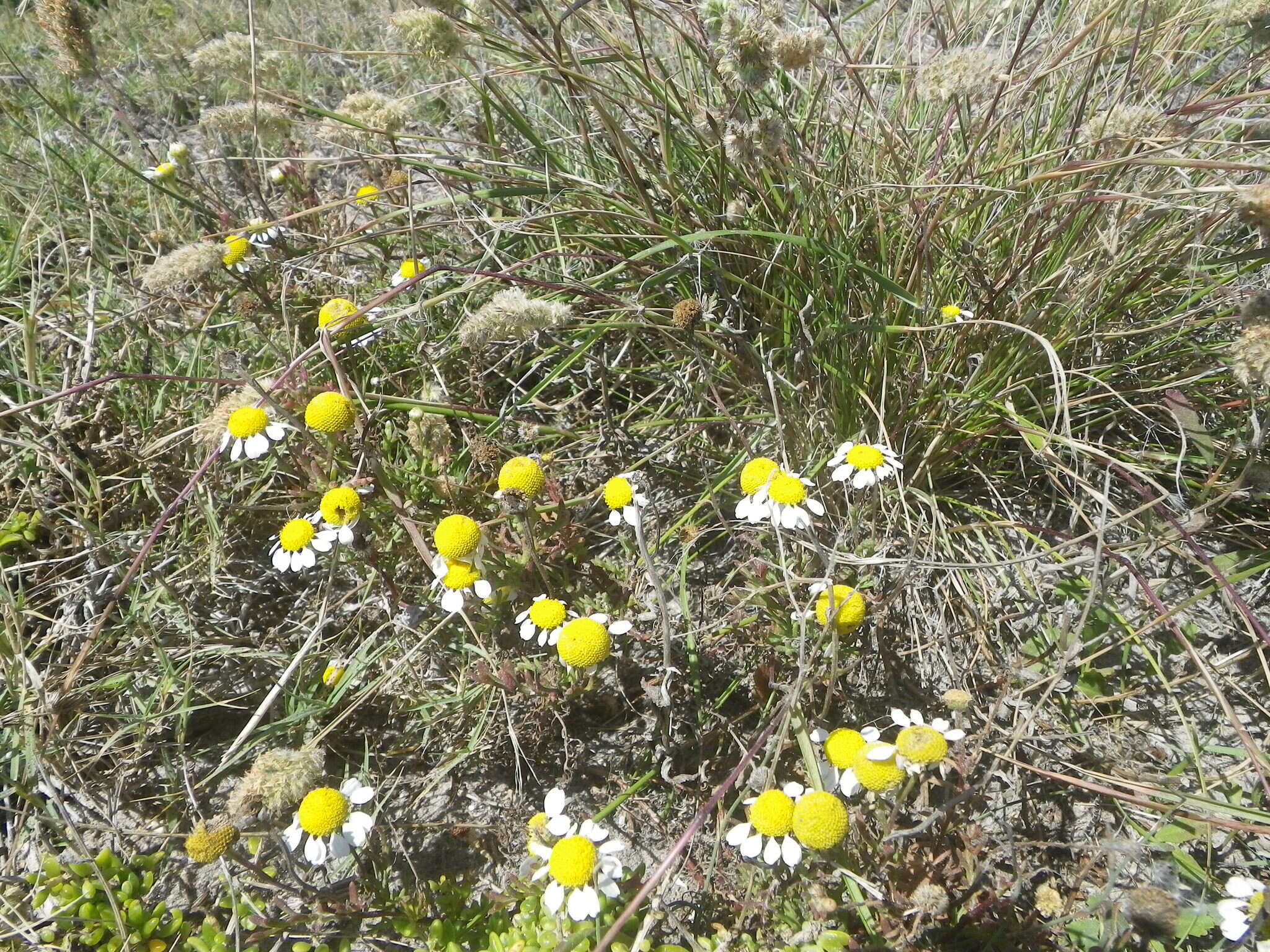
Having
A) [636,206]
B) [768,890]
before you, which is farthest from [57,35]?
[768,890]

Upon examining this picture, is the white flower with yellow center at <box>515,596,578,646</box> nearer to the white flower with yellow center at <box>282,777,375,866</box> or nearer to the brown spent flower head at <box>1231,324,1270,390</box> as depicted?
the white flower with yellow center at <box>282,777,375,866</box>

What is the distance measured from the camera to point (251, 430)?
1686 millimetres

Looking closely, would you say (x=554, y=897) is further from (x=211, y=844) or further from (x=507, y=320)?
(x=507, y=320)

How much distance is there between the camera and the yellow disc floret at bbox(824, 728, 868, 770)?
4.33ft

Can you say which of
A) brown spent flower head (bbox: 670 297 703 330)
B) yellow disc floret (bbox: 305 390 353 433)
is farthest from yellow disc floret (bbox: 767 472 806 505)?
yellow disc floret (bbox: 305 390 353 433)

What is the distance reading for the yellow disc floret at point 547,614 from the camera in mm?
1580

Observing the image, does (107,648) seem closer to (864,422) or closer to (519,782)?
(519,782)

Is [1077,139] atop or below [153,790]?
atop

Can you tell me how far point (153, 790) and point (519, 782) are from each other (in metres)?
0.90

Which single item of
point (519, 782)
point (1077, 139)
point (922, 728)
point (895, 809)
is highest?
point (1077, 139)

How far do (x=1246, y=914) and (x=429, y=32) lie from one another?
214 cm

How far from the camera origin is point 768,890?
150 cm

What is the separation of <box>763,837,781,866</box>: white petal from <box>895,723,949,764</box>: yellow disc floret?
10.3 inches

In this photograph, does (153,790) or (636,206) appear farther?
(636,206)
